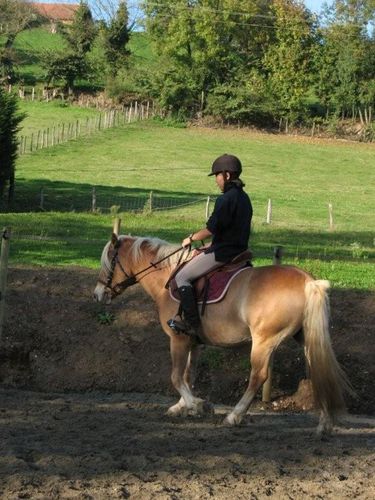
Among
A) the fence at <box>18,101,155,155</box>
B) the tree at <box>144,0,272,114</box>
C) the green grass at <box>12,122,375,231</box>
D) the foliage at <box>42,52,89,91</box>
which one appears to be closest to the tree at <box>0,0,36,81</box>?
the foliage at <box>42,52,89,91</box>

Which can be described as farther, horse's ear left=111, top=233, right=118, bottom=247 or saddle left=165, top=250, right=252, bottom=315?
horse's ear left=111, top=233, right=118, bottom=247

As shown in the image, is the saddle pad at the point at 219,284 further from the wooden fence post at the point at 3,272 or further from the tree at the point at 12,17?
the tree at the point at 12,17

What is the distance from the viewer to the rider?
898cm

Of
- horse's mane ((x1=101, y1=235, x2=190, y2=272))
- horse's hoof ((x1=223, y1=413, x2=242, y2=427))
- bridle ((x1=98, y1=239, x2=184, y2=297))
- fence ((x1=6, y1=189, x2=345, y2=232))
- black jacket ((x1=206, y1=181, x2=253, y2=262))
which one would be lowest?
fence ((x1=6, y1=189, x2=345, y2=232))

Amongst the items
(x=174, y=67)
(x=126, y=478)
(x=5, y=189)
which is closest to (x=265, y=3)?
(x=174, y=67)

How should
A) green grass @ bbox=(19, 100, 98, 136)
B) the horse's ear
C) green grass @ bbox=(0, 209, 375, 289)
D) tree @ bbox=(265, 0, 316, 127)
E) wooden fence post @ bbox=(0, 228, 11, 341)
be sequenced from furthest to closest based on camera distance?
tree @ bbox=(265, 0, 316, 127) < green grass @ bbox=(19, 100, 98, 136) < green grass @ bbox=(0, 209, 375, 289) < wooden fence post @ bbox=(0, 228, 11, 341) < the horse's ear

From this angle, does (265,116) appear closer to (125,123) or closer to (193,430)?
(125,123)

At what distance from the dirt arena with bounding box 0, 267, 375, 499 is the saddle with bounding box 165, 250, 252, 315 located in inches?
53.2

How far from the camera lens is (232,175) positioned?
909 centimetres

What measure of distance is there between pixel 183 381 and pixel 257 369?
3.60 feet

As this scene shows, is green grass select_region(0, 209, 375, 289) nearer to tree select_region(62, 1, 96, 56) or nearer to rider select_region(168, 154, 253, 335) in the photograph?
rider select_region(168, 154, 253, 335)

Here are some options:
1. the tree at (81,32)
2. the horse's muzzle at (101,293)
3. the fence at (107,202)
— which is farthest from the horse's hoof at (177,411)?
the tree at (81,32)

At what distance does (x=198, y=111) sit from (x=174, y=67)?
5600 mm

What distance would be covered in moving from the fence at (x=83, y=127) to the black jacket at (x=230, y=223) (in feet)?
152
